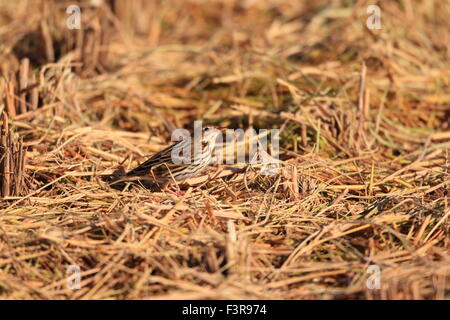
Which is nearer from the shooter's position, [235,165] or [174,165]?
[174,165]

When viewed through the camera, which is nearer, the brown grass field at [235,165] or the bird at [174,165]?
the brown grass field at [235,165]

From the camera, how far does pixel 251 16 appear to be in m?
10.3

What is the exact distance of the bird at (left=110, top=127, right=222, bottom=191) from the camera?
5391 millimetres

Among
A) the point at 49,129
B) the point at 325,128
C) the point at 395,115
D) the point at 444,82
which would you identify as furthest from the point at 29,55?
the point at 444,82

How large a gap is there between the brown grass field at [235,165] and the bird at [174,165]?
14 centimetres

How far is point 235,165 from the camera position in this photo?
5.73m

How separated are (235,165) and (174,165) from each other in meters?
0.59

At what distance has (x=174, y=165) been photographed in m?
5.49

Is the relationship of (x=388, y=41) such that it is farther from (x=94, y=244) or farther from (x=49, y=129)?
(x=94, y=244)

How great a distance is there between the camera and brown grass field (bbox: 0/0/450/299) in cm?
417

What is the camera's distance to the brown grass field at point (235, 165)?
164 inches

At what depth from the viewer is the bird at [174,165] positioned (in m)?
5.39

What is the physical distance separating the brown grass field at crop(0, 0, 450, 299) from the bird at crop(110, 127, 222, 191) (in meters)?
0.14

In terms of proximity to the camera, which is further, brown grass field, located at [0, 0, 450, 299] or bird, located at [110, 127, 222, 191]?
bird, located at [110, 127, 222, 191]
